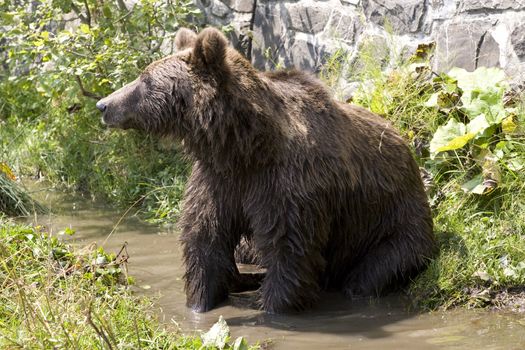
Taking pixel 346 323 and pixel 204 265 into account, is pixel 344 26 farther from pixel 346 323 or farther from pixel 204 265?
pixel 346 323

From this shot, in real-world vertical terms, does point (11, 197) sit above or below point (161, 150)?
below

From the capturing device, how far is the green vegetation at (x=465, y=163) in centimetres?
588

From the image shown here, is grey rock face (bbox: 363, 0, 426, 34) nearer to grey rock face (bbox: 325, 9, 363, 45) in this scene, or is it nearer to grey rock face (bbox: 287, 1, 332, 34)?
grey rock face (bbox: 325, 9, 363, 45)

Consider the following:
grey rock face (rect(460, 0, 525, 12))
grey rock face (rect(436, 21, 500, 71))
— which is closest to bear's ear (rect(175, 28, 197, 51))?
grey rock face (rect(436, 21, 500, 71))

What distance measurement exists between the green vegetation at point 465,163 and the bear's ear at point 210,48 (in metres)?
2.05

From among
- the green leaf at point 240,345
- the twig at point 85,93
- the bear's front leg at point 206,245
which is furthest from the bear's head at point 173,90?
the twig at point 85,93

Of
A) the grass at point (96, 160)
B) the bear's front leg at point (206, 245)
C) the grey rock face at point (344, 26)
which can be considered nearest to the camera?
the bear's front leg at point (206, 245)

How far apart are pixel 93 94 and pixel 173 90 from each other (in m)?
3.37

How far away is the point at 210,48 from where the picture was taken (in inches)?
217

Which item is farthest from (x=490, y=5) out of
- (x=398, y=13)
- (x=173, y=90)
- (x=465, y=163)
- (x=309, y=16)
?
(x=173, y=90)

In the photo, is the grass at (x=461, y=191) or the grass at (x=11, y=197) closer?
the grass at (x=461, y=191)

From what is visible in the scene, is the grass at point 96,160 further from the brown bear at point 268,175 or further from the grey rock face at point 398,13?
the grey rock face at point 398,13

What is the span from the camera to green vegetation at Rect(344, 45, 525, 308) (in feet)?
19.3

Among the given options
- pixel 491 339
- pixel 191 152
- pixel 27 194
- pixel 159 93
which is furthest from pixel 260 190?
pixel 27 194
